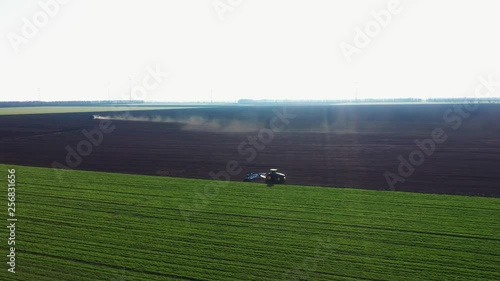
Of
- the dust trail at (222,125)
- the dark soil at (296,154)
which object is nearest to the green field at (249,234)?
the dark soil at (296,154)

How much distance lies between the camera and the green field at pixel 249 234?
14289 mm

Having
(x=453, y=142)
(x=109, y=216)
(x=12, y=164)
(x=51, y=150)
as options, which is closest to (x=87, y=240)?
(x=109, y=216)

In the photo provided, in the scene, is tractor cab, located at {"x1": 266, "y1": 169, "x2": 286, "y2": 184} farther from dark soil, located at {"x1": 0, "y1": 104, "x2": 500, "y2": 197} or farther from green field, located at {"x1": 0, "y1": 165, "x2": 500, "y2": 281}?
green field, located at {"x1": 0, "y1": 165, "x2": 500, "y2": 281}

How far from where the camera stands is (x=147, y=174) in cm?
3103

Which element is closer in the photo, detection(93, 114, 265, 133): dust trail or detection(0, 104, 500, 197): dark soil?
detection(0, 104, 500, 197): dark soil

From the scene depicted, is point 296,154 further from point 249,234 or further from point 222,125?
point 222,125

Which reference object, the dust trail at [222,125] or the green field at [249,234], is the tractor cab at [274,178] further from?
the dust trail at [222,125]

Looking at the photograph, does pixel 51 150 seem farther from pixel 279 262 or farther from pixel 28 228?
pixel 279 262

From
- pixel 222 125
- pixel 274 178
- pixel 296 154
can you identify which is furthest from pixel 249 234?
pixel 222 125

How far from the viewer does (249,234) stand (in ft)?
57.6

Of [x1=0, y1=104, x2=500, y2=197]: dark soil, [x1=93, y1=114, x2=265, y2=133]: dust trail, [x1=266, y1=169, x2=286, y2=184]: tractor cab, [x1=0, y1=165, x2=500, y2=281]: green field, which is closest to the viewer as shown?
[x1=0, y1=165, x2=500, y2=281]: green field

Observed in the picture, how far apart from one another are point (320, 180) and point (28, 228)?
1886cm

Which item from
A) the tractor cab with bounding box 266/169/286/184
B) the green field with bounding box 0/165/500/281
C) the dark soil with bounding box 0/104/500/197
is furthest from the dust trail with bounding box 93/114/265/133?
the green field with bounding box 0/165/500/281

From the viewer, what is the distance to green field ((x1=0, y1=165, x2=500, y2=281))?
14289 millimetres
